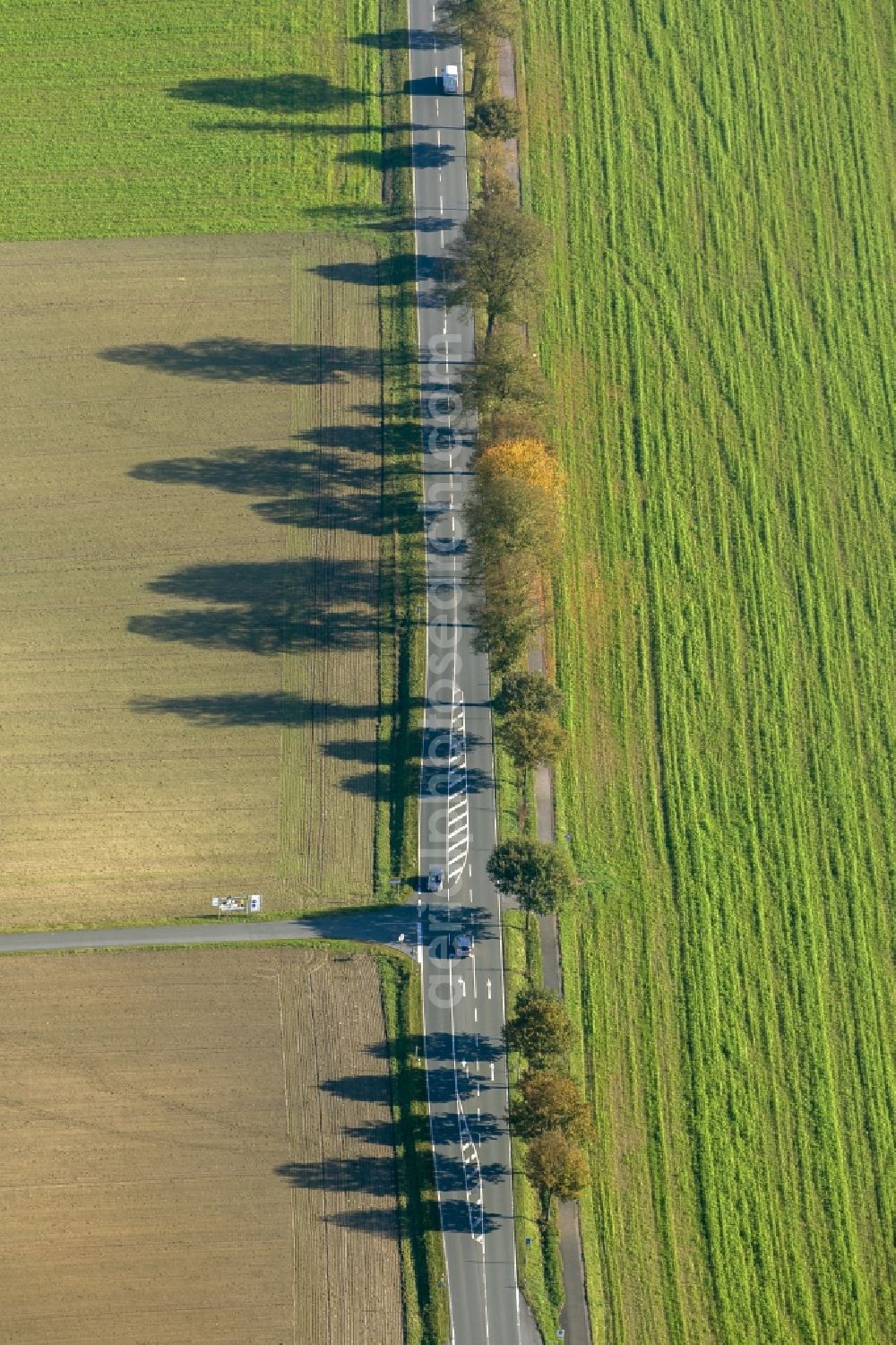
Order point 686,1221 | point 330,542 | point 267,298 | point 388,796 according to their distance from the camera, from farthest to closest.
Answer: point 267,298 → point 330,542 → point 388,796 → point 686,1221

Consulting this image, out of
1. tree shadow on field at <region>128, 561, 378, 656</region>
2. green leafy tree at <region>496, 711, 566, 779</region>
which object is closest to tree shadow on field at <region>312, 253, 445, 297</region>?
tree shadow on field at <region>128, 561, 378, 656</region>

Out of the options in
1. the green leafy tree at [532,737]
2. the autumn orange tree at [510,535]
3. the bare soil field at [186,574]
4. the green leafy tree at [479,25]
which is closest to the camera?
the green leafy tree at [532,737]

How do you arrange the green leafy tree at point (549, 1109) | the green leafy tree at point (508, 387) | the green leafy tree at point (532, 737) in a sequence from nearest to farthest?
1. the green leafy tree at point (549, 1109)
2. the green leafy tree at point (532, 737)
3. the green leafy tree at point (508, 387)

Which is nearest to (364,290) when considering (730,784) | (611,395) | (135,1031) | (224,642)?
(611,395)

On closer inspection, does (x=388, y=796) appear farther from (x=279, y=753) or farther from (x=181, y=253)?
(x=181, y=253)

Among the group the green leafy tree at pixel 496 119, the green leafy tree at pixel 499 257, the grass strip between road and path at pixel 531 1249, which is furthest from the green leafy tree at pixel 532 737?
the green leafy tree at pixel 496 119

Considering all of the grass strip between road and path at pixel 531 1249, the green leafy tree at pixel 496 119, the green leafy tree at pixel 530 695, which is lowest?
the grass strip between road and path at pixel 531 1249

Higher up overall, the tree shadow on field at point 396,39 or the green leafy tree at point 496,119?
the tree shadow on field at point 396,39

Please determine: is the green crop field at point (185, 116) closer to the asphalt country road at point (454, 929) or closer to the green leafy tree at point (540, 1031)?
the asphalt country road at point (454, 929)
